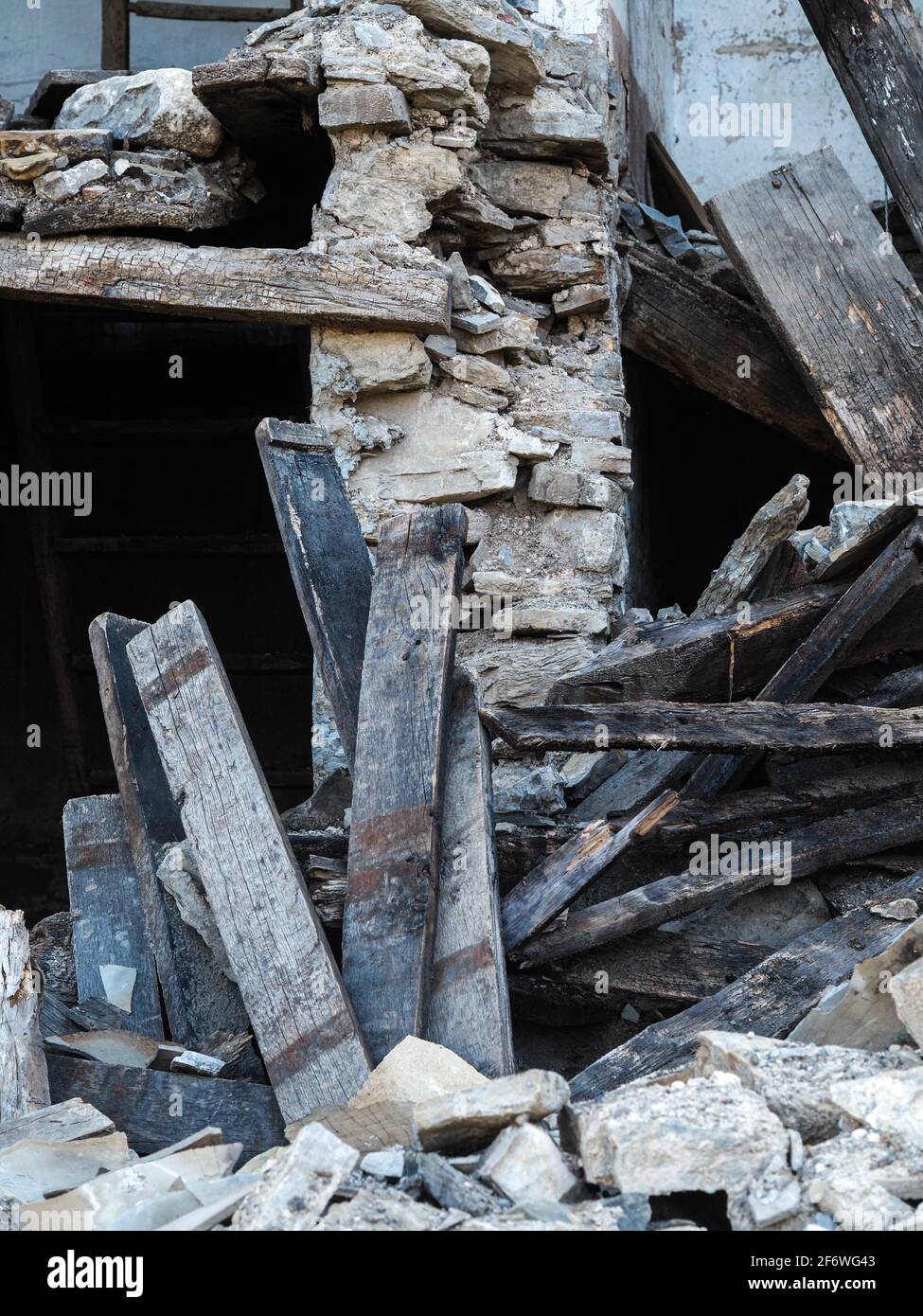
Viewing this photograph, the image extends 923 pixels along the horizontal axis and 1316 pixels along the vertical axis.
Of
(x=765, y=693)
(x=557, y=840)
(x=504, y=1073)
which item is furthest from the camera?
(x=765, y=693)

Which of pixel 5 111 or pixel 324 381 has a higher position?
pixel 5 111

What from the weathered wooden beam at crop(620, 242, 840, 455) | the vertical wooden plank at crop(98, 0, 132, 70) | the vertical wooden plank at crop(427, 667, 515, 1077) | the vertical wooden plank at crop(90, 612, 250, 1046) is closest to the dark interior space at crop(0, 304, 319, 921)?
the vertical wooden plank at crop(98, 0, 132, 70)

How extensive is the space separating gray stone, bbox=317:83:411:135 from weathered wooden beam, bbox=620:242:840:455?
128cm

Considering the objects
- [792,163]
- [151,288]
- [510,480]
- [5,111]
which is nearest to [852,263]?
[792,163]

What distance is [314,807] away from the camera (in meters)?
3.79

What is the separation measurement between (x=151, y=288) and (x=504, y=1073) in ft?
8.85

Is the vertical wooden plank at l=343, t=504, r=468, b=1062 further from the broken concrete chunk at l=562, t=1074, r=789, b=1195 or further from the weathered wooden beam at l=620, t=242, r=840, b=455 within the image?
the weathered wooden beam at l=620, t=242, r=840, b=455

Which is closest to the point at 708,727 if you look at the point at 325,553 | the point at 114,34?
the point at 325,553

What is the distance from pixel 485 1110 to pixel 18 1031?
1.11 metres

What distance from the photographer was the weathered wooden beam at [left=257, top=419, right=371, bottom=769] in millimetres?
3176

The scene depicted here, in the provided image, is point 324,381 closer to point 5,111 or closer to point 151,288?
point 151,288

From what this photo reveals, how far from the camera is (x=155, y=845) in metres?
3.22

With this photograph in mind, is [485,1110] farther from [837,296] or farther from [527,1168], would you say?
[837,296]

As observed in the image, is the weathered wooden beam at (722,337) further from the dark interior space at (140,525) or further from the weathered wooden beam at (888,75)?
the dark interior space at (140,525)
